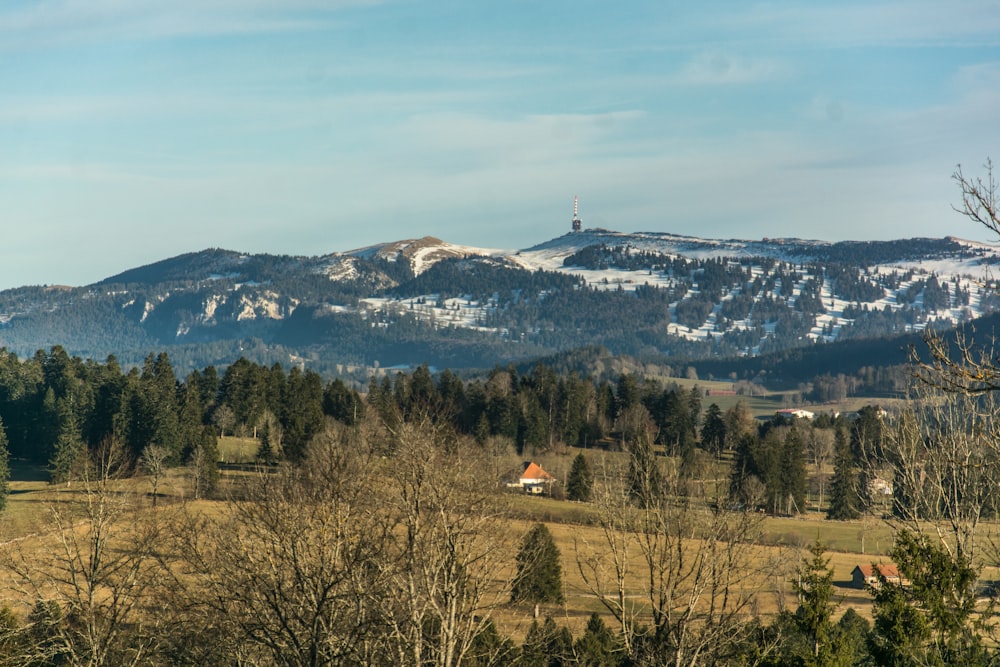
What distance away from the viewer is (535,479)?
93875mm

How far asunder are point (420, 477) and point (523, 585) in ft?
90.2

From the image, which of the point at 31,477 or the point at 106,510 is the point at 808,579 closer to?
the point at 106,510

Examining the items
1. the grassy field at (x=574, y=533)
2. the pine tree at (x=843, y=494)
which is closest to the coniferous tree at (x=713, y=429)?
the grassy field at (x=574, y=533)

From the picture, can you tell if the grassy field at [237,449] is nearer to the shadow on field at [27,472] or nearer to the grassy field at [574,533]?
the grassy field at [574,533]

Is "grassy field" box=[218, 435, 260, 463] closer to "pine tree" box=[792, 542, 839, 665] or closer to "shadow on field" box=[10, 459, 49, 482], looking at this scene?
"shadow on field" box=[10, 459, 49, 482]

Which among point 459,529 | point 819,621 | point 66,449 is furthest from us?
point 66,449

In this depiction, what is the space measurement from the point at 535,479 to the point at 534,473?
1.19 meters

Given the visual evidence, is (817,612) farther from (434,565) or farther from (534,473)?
(534,473)

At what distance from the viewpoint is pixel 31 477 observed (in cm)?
8819

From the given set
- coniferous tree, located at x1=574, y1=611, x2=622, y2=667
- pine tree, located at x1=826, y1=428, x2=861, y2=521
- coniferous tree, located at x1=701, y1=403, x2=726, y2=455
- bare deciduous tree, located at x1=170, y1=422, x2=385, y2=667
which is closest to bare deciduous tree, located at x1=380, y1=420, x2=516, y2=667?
bare deciduous tree, located at x1=170, y1=422, x2=385, y2=667

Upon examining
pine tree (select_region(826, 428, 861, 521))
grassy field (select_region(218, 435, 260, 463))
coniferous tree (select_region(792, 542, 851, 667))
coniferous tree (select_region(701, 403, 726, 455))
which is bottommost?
pine tree (select_region(826, 428, 861, 521))

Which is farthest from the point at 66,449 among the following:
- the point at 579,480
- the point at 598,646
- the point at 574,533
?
the point at 598,646

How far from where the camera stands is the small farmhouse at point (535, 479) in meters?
91.2

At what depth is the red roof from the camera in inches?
3708
